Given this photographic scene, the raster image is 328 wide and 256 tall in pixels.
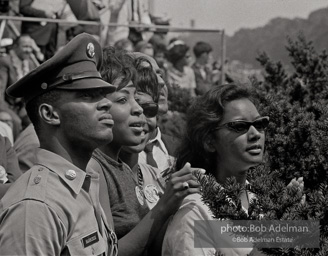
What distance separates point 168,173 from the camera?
3.63m

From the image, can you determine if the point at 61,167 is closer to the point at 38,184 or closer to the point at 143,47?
the point at 38,184

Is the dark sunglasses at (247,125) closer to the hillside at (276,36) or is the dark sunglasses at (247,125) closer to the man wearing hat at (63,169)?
the man wearing hat at (63,169)

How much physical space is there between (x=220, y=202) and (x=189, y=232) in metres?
0.48

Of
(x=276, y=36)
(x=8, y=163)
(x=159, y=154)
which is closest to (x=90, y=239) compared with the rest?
(x=8, y=163)

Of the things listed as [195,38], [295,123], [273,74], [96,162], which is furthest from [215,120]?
[195,38]

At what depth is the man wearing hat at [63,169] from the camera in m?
2.26

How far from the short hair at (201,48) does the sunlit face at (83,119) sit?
28.5 ft

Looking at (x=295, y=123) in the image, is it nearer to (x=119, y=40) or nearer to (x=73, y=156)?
(x=73, y=156)

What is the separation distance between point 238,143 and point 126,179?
0.57 metres

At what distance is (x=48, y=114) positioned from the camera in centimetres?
261

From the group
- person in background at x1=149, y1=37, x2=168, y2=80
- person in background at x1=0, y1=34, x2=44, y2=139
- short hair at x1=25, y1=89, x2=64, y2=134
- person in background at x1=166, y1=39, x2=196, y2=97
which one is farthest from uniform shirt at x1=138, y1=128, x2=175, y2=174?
person in background at x1=166, y1=39, x2=196, y2=97

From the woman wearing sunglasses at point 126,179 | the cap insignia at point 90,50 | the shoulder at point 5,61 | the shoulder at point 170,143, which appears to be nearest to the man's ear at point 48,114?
the cap insignia at point 90,50

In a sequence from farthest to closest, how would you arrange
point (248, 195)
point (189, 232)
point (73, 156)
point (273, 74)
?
1. point (273, 74)
2. point (248, 195)
3. point (189, 232)
4. point (73, 156)

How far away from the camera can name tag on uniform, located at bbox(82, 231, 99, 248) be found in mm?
2396
